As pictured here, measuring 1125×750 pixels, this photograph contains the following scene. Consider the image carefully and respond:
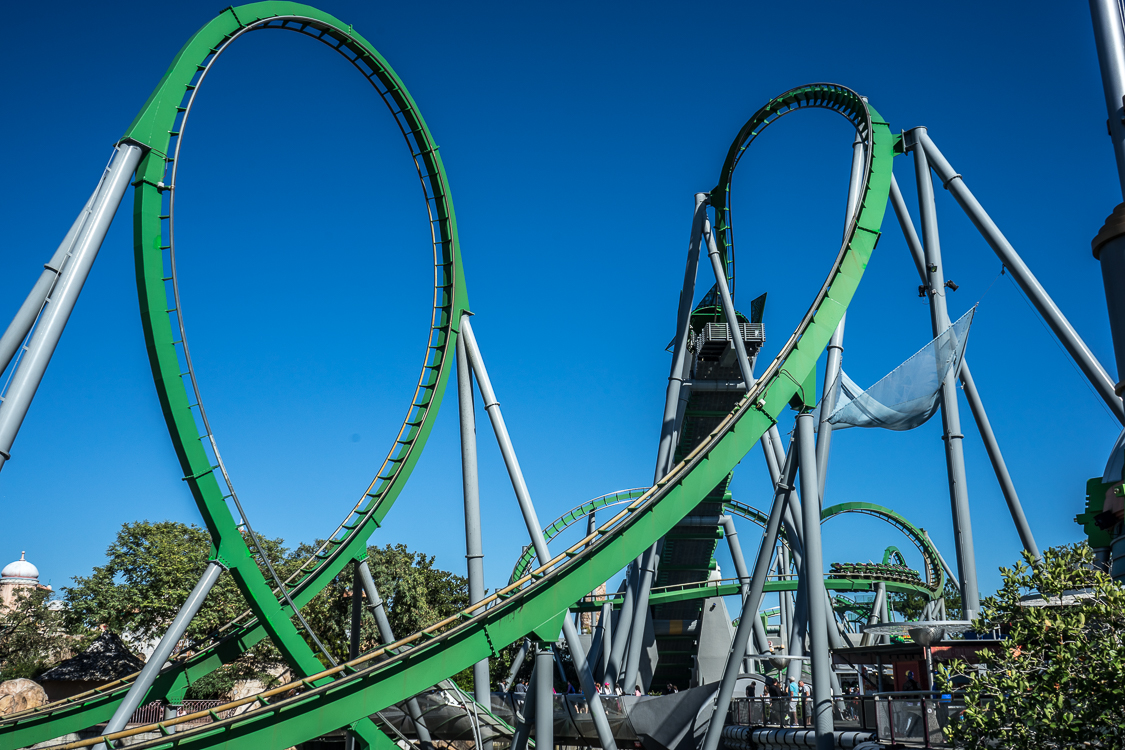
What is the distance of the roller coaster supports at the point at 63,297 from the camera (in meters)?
8.50

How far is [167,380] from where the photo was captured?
11.0m

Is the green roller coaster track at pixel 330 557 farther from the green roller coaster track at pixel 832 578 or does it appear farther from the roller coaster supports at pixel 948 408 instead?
the green roller coaster track at pixel 832 578

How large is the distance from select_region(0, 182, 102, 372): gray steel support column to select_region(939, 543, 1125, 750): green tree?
898 cm

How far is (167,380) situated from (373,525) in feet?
17.1

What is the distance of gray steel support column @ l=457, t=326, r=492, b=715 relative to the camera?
14.5m

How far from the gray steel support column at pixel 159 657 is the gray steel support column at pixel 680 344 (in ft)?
29.9

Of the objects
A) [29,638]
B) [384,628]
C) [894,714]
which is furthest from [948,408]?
[29,638]

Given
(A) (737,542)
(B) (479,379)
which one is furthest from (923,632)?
(A) (737,542)

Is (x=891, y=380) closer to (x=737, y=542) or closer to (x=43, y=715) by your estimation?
(x=43, y=715)

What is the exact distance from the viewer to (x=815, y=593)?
37.6ft

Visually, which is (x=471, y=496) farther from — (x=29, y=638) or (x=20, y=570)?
(x=20, y=570)

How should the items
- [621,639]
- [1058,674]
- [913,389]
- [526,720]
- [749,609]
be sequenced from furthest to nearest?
[621,639] < [913,389] < [749,609] < [526,720] < [1058,674]

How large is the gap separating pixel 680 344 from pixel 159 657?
459 inches

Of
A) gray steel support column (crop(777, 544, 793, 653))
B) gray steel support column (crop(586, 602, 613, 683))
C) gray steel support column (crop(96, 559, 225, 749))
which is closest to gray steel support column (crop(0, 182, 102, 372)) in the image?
gray steel support column (crop(96, 559, 225, 749))
